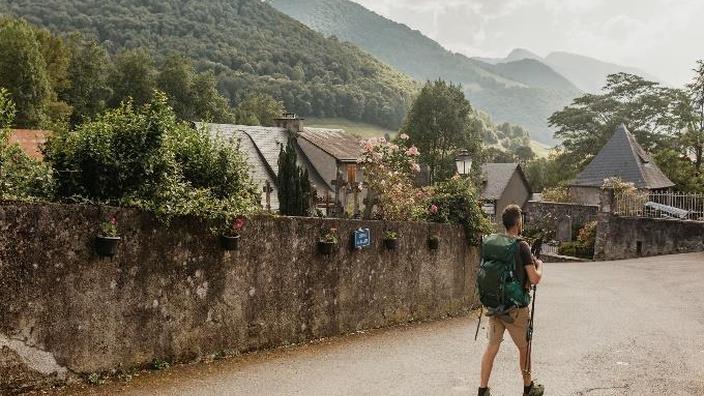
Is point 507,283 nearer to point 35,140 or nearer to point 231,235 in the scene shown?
point 231,235

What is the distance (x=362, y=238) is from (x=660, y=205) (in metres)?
23.4

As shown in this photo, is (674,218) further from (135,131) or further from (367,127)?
(367,127)

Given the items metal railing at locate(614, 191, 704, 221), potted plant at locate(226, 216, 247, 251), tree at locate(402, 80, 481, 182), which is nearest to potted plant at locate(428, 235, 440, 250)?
potted plant at locate(226, 216, 247, 251)

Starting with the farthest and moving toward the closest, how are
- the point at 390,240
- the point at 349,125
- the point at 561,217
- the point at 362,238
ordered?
the point at 349,125, the point at 561,217, the point at 390,240, the point at 362,238

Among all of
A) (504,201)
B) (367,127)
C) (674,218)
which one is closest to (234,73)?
(367,127)

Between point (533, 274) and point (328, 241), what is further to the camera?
point (328, 241)

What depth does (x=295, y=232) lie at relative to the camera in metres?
8.67

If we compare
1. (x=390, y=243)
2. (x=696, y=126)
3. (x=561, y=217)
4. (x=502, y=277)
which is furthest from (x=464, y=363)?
(x=696, y=126)

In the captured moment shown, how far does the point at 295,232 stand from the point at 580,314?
726cm

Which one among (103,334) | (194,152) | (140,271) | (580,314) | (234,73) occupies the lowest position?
(580,314)

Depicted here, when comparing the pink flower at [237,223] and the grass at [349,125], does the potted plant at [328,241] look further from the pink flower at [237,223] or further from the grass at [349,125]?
the grass at [349,125]

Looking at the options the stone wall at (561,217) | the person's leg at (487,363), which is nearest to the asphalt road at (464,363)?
the person's leg at (487,363)

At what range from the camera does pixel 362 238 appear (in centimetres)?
988

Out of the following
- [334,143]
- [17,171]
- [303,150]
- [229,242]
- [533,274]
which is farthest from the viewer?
[334,143]
